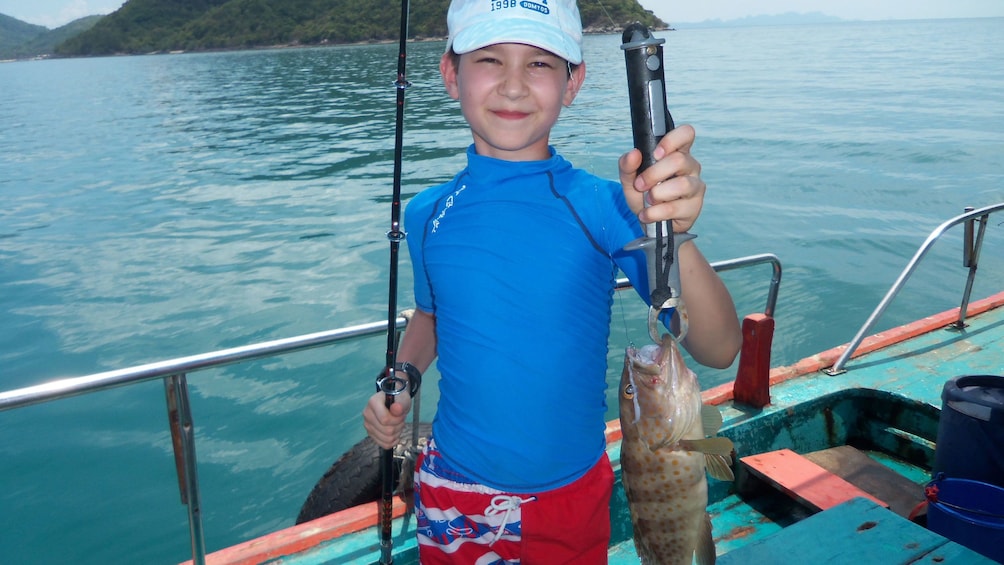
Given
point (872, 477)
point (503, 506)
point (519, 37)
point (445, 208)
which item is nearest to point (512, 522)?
point (503, 506)

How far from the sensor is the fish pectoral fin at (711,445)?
1.43 metres

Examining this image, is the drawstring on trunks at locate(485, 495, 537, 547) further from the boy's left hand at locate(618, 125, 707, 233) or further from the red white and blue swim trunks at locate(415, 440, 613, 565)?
the boy's left hand at locate(618, 125, 707, 233)

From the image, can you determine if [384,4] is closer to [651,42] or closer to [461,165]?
[461,165]

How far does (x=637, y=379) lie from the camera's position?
5.04 ft

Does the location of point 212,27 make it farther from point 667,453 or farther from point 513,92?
point 667,453

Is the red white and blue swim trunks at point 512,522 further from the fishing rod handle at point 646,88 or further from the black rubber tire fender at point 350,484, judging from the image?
the black rubber tire fender at point 350,484

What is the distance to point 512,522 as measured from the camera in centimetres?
181

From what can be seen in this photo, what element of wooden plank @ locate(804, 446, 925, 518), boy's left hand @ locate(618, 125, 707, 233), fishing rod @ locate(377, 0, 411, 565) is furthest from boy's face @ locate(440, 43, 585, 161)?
wooden plank @ locate(804, 446, 925, 518)

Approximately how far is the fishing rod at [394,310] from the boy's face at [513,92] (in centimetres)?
31

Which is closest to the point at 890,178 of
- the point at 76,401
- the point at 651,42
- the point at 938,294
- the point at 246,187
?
the point at 938,294

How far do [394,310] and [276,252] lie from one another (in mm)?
9908

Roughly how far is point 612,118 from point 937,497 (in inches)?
769

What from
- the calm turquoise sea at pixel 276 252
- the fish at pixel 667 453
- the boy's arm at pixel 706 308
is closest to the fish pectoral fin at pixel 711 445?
the fish at pixel 667 453

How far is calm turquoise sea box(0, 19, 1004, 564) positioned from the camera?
6.19m
